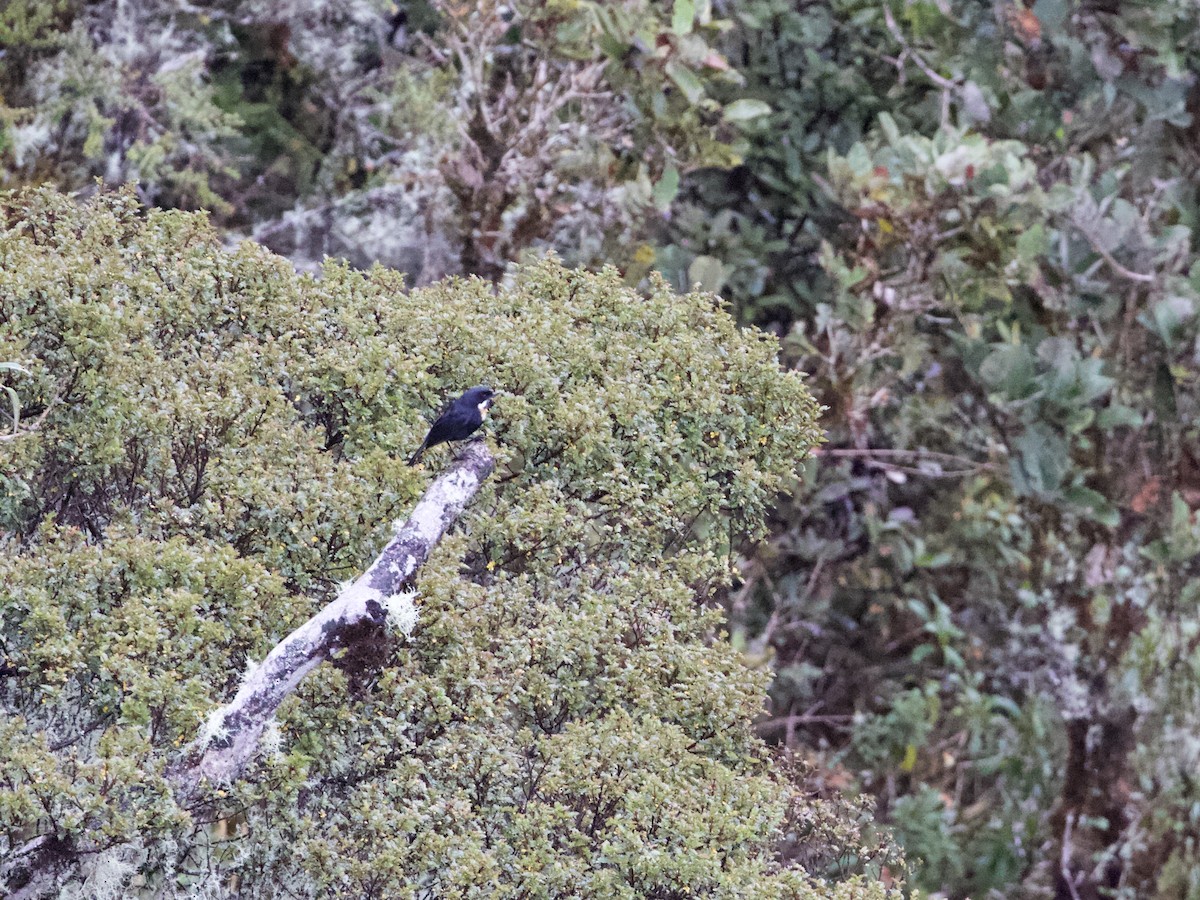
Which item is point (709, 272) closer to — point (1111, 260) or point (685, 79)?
point (685, 79)

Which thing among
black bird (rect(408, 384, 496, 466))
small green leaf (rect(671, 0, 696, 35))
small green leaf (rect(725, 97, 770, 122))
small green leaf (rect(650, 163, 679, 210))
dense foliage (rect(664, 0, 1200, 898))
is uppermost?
small green leaf (rect(671, 0, 696, 35))

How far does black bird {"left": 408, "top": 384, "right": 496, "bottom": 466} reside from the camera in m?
6.43

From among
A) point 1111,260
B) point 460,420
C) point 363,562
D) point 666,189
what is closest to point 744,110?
point 666,189

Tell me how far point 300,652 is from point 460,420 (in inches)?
48.5

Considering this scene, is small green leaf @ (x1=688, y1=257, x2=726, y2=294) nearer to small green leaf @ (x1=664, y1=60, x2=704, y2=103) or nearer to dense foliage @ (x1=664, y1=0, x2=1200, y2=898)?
dense foliage @ (x1=664, y1=0, x2=1200, y2=898)

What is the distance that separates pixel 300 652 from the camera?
5.62m

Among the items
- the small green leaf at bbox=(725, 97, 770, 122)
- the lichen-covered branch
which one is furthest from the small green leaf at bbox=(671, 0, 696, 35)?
the lichen-covered branch

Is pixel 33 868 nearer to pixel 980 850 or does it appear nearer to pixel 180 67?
pixel 180 67

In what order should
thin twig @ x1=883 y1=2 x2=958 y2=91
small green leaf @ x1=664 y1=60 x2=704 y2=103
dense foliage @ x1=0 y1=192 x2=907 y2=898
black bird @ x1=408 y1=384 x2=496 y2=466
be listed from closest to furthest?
dense foliage @ x1=0 y1=192 x2=907 y2=898 < black bird @ x1=408 y1=384 x2=496 y2=466 < small green leaf @ x1=664 y1=60 x2=704 y2=103 < thin twig @ x1=883 y1=2 x2=958 y2=91

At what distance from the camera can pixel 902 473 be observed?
11539 millimetres

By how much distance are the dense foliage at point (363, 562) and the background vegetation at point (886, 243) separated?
1.72m

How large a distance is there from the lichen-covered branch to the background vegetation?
2.75 m

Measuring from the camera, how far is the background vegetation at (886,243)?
10312 mm

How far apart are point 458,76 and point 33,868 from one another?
23.6 ft
